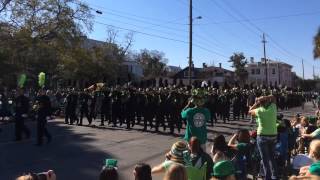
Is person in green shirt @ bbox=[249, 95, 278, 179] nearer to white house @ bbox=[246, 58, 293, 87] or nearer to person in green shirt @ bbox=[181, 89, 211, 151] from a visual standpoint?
person in green shirt @ bbox=[181, 89, 211, 151]

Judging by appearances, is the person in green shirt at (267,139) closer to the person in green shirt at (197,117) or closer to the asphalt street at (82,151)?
the person in green shirt at (197,117)

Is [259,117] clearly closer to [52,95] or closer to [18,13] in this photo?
[52,95]

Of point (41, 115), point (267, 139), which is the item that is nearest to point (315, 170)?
point (267, 139)

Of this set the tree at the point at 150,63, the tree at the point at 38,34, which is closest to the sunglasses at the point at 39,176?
the tree at the point at 38,34

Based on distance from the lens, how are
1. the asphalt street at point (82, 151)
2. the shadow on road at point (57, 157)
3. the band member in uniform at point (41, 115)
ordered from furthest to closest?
the band member in uniform at point (41, 115), the asphalt street at point (82, 151), the shadow on road at point (57, 157)

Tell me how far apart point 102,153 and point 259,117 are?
5450 millimetres

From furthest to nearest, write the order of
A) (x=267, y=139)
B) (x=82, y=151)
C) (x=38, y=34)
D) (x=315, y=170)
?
(x=38, y=34), (x=82, y=151), (x=267, y=139), (x=315, y=170)

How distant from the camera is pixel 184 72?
86.9 meters

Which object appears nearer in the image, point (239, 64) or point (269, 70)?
point (239, 64)

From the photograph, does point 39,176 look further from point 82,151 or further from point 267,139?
point 82,151

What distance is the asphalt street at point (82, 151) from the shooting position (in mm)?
11508

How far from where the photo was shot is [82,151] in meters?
14.5

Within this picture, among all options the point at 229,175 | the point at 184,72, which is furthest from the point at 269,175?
the point at 184,72

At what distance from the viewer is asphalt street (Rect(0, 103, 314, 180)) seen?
11.5 meters
